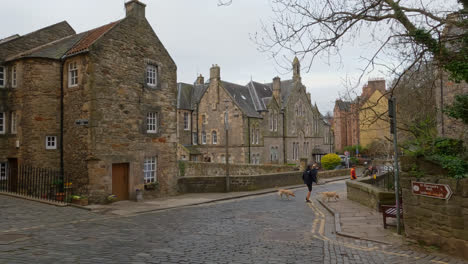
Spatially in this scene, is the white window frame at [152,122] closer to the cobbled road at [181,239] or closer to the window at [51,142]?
the window at [51,142]

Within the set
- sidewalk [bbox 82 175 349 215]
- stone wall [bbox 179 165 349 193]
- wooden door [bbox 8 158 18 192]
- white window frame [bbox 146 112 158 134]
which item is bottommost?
sidewalk [bbox 82 175 349 215]

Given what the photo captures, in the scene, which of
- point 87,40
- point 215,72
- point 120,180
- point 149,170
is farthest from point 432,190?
point 215,72

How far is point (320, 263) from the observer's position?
272 inches

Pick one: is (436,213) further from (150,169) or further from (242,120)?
(242,120)

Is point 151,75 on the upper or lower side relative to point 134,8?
lower

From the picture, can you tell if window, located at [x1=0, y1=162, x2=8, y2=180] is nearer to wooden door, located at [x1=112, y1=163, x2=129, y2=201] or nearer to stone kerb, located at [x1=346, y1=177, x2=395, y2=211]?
wooden door, located at [x1=112, y1=163, x2=129, y2=201]

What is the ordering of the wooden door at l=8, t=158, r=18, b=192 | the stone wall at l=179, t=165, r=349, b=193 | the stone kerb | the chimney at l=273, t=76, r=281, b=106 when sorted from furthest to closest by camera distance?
the chimney at l=273, t=76, r=281, b=106, the stone wall at l=179, t=165, r=349, b=193, the wooden door at l=8, t=158, r=18, b=192, the stone kerb

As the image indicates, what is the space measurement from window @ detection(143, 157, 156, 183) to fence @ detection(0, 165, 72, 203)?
3608 mm

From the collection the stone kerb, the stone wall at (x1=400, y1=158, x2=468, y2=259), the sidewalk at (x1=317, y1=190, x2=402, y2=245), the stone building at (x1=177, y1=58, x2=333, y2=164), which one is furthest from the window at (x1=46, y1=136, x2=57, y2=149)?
the stone building at (x1=177, y1=58, x2=333, y2=164)

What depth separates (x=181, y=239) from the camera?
890 centimetres

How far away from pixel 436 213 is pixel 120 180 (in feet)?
44.7

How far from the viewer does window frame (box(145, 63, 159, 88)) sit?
718 inches

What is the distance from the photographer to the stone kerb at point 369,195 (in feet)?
40.4

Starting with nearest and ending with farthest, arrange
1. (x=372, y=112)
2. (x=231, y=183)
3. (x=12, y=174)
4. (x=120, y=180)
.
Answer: (x=120, y=180) → (x=12, y=174) → (x=231, y=183) → (x=372, y=112)
